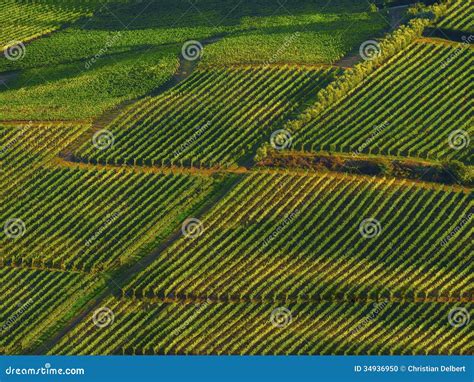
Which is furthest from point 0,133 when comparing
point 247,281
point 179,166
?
point 247,281

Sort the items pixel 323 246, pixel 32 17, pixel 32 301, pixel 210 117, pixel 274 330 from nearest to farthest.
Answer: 1. pixel 274 330
2. pixel 32 301
3. pixel 323 246
4. pixel 210 117
5. pixel 32 17

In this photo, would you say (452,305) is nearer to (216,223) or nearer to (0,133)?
(216,223)

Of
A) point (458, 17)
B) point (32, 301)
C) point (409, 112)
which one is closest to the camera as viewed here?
point (32, 301)

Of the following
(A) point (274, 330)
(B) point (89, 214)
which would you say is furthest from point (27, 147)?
(A) point (274, 330)

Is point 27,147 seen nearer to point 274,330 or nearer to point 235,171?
point 235,171

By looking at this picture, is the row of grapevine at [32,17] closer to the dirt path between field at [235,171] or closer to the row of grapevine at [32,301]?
the dirt path between field at [235,171]

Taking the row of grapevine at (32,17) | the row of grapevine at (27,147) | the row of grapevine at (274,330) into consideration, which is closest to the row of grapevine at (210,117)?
the row of grapevine at (27,147)

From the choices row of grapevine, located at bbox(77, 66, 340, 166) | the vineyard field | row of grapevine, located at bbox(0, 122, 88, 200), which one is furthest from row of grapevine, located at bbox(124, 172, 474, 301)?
row of grapevine, located at bbox(0, 122, 88, 200)
